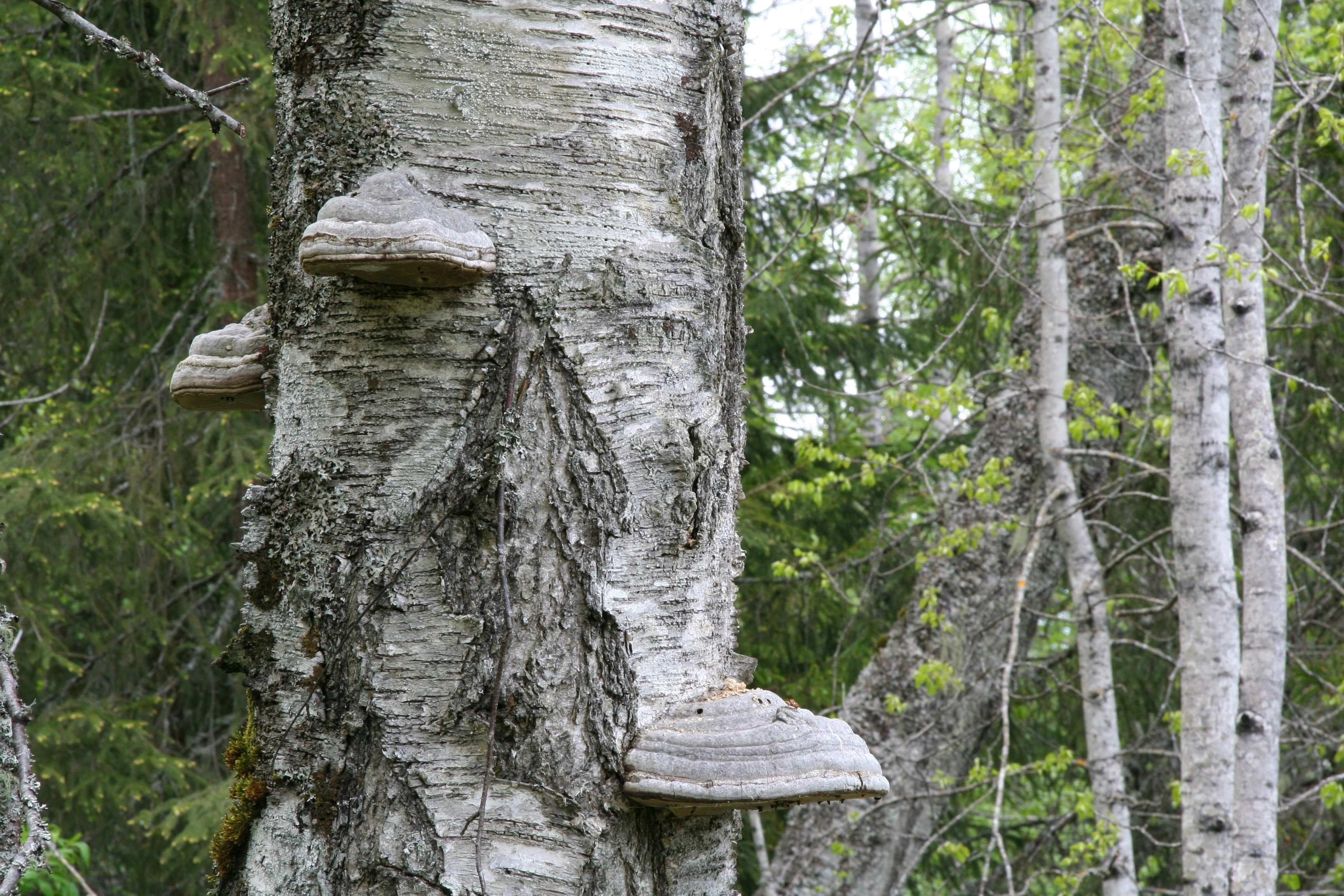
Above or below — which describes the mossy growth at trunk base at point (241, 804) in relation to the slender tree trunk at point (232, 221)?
below

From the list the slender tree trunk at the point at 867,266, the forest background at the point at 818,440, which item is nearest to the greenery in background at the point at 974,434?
the forest background at the point at 818,440

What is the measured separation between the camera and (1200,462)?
4.25m

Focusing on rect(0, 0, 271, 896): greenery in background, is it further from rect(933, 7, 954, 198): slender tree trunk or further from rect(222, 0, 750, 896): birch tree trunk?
rect(933, 7, 954, 198): slender tree trunk

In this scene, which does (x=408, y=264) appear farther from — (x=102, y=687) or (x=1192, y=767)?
(x=102, y=687)

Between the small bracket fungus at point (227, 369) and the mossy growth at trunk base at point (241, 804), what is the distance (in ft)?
1.67

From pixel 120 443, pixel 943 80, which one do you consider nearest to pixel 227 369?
pixel 120 443

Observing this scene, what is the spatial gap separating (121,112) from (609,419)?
5873 millimetres

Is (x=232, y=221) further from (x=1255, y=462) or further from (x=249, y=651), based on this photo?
(x=1255, y=462)

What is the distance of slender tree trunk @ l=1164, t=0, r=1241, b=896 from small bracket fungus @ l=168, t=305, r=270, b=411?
366 cm

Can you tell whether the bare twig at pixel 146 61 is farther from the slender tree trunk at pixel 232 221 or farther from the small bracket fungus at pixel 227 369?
the slender tree trunk at pixel 232 221

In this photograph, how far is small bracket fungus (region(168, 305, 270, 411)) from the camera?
159 cm

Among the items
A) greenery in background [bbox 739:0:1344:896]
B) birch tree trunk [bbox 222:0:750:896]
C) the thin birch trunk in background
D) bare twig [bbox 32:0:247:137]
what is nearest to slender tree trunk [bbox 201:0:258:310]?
greenery in background [bbox 739:0:1344:896]

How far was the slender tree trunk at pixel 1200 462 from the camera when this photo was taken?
4.09m

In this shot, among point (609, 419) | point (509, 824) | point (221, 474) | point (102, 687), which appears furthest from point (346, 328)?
point (102, 687)
